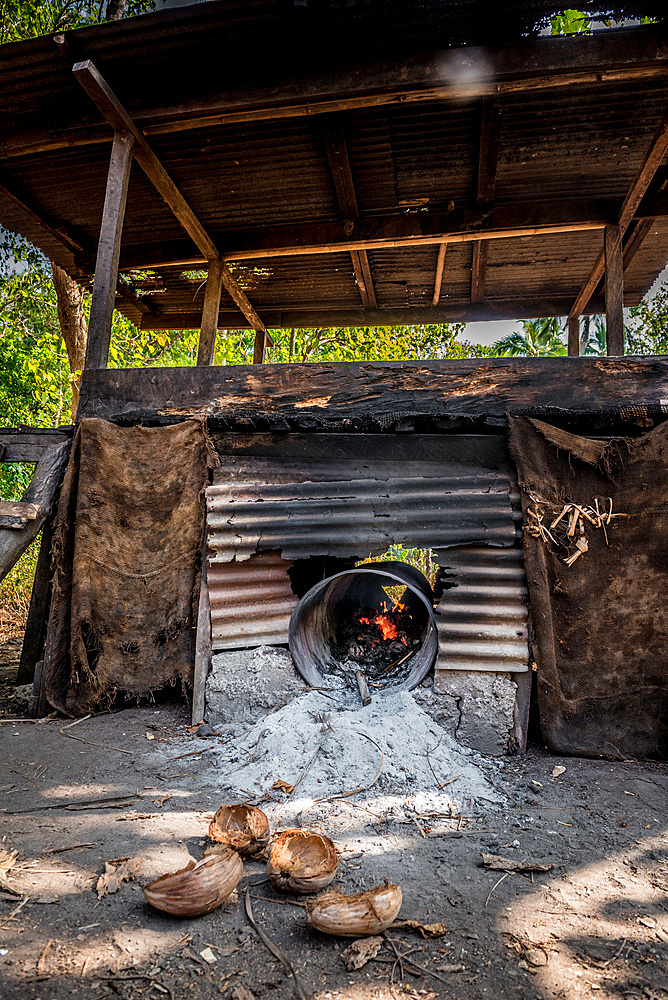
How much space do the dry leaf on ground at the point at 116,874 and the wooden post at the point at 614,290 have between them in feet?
17.5

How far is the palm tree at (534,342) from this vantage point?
74.3 feet

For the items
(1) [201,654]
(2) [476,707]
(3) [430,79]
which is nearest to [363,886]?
(2) [476,707]

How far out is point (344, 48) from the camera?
399 cm

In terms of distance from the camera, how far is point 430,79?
12.8ft

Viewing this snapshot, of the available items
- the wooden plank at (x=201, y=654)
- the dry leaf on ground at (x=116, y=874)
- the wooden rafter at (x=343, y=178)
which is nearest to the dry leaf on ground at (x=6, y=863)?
the dry leaf on ground at (x=116, y=874)

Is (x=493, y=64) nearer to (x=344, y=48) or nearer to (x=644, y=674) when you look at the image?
(x=344, y=48)

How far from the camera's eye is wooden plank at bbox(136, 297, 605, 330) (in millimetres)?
7891

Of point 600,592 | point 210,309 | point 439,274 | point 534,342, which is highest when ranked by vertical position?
point 534,342

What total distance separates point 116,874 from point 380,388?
10.8 feet

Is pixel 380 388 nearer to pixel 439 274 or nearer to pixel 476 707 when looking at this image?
pixel 476 707

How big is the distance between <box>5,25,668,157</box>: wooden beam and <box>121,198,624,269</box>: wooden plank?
139cm

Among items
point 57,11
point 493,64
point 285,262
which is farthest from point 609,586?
point 57,11

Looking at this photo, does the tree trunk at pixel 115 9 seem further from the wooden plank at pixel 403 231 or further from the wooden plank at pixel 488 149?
the wooden plank at pixel 488 149

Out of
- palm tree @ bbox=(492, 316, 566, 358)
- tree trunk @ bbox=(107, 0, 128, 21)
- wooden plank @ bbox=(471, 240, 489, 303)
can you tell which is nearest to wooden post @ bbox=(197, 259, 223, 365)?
wooden plank @ bbox=(471, 240, 489, 303)
